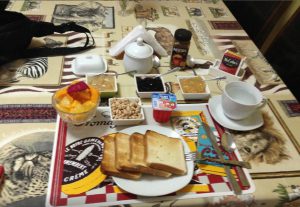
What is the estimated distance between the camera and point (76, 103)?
812 millimetres

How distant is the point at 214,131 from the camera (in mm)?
892

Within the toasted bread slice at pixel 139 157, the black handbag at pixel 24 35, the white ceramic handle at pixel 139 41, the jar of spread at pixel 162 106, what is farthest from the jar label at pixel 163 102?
the black handbag at pixel 24 35

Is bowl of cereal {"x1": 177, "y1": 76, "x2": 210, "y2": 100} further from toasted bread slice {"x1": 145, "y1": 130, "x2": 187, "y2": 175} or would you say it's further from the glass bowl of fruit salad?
the glass bowl of fruit salad

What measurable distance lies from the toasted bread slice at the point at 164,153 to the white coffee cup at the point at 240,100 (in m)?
0.21

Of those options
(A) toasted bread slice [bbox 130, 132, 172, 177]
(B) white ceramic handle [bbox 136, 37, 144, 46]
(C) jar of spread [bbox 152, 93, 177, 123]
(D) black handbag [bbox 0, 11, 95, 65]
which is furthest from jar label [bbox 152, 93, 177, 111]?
(D) black handbag [bbox 0, 11, 95, 65]

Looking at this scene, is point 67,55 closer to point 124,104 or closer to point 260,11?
point 124,104

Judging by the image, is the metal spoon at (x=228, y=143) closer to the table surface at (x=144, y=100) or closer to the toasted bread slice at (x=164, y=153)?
the table surface at (x=144, y=100)

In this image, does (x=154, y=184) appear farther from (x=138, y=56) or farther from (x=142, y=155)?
(x=138, y=56)

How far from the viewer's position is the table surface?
74cm

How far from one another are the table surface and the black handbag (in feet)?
0.12

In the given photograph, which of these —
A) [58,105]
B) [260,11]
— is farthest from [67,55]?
[260,11]

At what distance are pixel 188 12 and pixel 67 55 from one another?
2.41 feet

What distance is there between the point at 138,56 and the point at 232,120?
403mm

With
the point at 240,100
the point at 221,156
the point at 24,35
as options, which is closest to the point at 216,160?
the point at 221,156
